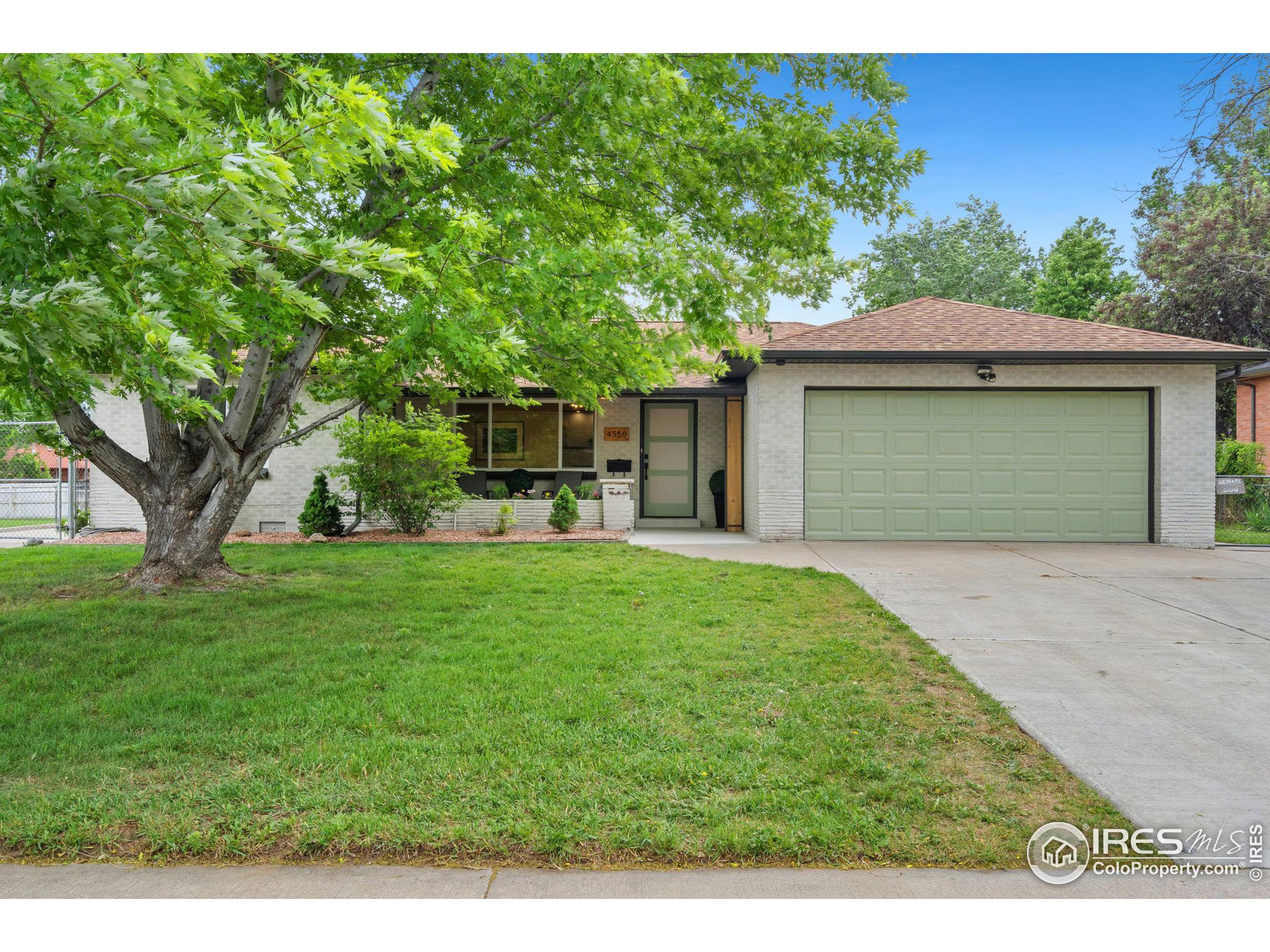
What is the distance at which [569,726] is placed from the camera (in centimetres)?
378

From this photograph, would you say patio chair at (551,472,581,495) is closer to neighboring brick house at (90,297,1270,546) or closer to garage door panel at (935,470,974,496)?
neighboring brick house at (90,297,1270,546)

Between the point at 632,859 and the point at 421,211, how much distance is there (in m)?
5.70

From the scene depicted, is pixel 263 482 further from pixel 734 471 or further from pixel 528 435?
pixel 734 471

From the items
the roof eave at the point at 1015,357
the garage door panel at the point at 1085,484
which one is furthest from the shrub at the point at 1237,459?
the garage door panel at the point at 1085,484

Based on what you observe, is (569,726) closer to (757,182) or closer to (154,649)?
(154,649)

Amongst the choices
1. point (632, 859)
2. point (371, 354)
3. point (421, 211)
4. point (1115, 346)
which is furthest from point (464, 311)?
point (1115, 346)

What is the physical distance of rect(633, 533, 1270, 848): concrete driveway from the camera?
3.21m

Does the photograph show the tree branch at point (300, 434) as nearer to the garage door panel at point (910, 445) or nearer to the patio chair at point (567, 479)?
the patio chair at point (567, 479)

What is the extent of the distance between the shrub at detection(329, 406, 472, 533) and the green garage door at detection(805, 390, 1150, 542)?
5.76 m

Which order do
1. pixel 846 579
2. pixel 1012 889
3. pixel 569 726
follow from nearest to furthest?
pixel 1012 889
pixel 569 726
pixel 846 579

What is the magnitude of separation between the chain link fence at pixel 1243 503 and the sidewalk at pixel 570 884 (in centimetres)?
1455

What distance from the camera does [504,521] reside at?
1261 cm

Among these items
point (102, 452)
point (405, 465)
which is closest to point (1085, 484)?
point (405, 465)

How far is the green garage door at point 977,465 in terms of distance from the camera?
1194cm
